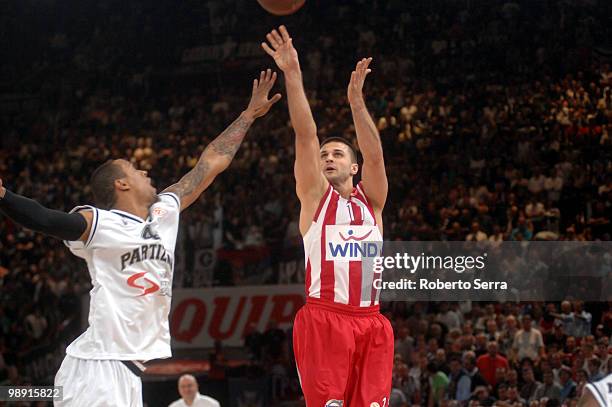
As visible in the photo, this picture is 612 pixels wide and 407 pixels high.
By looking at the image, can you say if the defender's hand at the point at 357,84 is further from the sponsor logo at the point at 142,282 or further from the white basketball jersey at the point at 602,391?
the white basketball jersey at the point at 602,391

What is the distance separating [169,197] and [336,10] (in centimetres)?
1711

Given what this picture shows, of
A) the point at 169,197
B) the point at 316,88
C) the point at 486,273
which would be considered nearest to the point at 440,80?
the point at 316,88

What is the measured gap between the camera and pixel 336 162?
6609mm

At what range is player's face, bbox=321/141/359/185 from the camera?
21.7 feet

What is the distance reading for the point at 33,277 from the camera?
15.4 metres

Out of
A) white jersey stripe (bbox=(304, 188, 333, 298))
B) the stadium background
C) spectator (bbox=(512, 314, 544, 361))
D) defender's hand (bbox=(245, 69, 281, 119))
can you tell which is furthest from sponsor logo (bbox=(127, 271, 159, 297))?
spectator (bbox=(512, 314, 544, 361))

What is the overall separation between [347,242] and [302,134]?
817 mm

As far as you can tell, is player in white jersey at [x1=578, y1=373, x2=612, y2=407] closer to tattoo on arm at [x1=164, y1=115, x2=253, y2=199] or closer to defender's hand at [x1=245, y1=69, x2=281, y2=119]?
tattoo on arm at [x1=164, y1=115, x2=253, y2=199]

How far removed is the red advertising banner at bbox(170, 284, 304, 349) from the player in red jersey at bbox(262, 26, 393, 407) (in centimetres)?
717

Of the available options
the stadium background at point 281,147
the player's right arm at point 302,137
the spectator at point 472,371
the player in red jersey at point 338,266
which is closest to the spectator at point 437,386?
the stadium background at point 281,147

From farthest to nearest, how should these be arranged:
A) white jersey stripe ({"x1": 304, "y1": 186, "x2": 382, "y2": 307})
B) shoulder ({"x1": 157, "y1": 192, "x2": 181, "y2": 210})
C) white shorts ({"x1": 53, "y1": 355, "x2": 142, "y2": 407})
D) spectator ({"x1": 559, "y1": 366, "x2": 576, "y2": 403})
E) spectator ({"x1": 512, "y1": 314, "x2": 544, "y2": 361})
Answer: spectator ({"x1": 512, "y1": 314, "x2": 544, "y2": 361}) → spectator ({"x1": 559, "y1": 366, "x2": 576, "y2": 403}) → white jersey stripe ({"x1": 304, "y1": 186, "x2": 382, "y2": 307}) → shoulder ({"x1": 157, "y1": 192, "x2": 181, "y2": 210}) → white shorts ({"x1": 53, "y1": 355, "x2": 142, "y2": 407})

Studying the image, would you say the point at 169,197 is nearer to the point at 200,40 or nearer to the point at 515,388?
the point at 515,388

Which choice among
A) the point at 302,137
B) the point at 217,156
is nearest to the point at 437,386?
the point at 302,137

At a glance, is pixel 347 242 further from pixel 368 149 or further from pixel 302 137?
pixel 302 137
